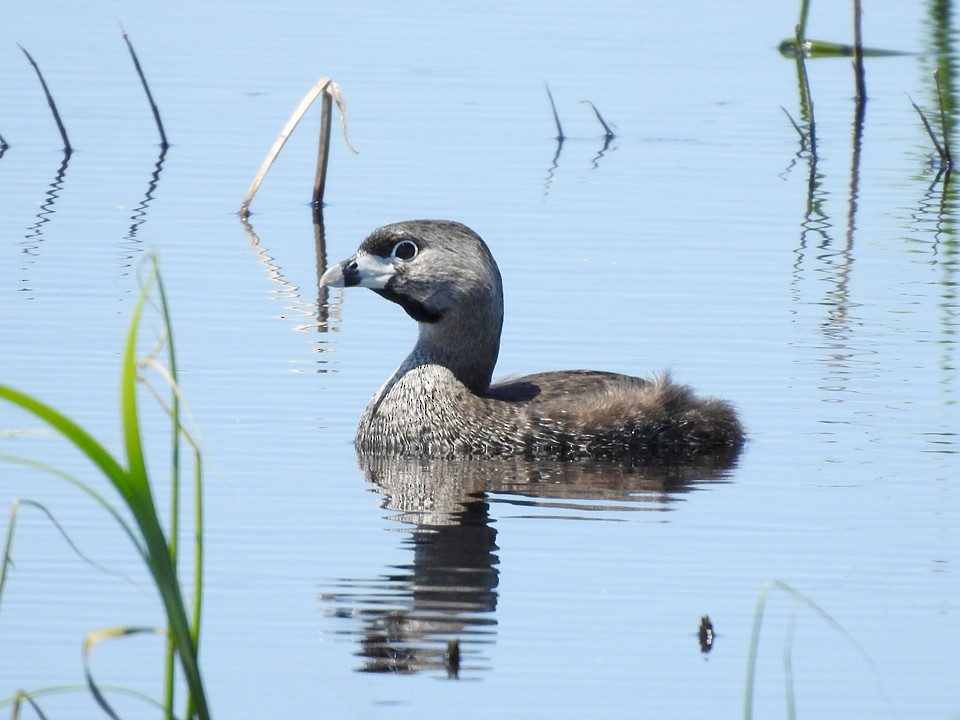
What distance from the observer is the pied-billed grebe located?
10.7 metres

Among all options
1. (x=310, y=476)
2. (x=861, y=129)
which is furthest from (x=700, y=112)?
(x=310, y=476)

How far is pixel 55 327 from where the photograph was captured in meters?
12.6

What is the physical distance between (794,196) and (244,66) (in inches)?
298

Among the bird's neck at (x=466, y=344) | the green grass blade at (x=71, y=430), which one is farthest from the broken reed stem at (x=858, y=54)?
the green grass blade at (x=71, y=430)

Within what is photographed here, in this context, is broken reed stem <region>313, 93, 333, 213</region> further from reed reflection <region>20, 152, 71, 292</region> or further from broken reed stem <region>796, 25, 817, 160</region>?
broken reed stem <region>796, 25, 817, 160</region>


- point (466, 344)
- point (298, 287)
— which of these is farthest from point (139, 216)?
point (466, 344)

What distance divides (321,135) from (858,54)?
6193mm

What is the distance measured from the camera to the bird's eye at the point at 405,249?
1120cm

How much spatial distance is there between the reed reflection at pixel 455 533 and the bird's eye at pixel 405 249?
1092mm

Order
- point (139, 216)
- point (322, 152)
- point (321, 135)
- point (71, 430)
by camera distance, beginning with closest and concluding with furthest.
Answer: point (71, 430), point (139, 216), point (321, 135), point (322, 152)

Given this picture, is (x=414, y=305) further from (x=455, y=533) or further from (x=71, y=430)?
(x=71, y=430)

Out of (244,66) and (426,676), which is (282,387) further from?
(244,66)

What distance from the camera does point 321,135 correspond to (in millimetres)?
16516

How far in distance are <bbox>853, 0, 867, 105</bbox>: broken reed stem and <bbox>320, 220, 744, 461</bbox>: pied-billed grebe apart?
9.34 m
